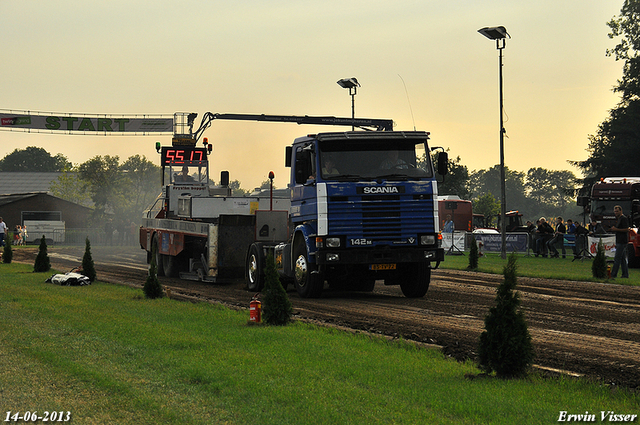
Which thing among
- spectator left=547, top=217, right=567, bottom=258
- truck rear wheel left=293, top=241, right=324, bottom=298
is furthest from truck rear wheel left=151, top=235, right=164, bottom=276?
spectator left=547, top=217, right=567, bottom=258

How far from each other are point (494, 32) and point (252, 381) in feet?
94.2

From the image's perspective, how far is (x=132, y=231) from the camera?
186 feet

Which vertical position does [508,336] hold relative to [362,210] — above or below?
below

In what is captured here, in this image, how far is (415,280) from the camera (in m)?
15.8

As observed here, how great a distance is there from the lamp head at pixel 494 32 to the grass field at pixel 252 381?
24807 mm

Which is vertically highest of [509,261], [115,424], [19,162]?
[19,162]

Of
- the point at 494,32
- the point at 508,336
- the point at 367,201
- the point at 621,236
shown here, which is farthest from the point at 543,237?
the point at 508,336

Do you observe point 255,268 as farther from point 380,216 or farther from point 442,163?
point 442,163

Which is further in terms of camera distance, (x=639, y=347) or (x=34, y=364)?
(x=639, y=347)

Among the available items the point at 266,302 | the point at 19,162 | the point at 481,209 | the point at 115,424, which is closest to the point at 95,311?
the point at 266,302

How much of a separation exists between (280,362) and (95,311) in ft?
19.1

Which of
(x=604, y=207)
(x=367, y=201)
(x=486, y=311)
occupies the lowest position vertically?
(x=486, y=311)

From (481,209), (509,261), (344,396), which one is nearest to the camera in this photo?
(344,396)

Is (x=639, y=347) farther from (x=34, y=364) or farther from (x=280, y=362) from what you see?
(x=34, y=364)
